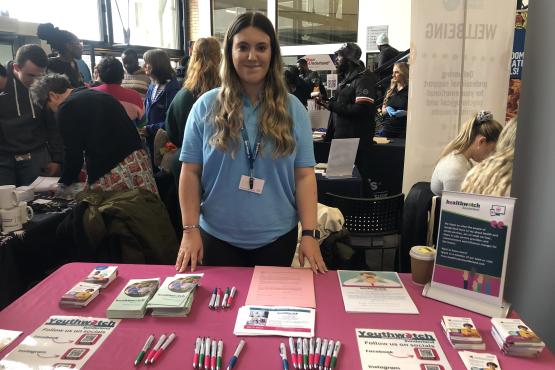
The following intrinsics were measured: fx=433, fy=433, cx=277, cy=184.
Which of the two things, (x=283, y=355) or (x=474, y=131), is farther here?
(x=474, y=131)

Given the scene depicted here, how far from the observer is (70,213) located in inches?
85.8

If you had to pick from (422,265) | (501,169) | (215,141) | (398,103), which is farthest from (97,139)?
(398,103)

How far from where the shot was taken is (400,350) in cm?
95

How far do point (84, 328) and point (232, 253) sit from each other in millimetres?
540

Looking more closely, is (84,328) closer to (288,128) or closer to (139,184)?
(288,128)

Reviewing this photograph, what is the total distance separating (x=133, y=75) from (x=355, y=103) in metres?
2.07

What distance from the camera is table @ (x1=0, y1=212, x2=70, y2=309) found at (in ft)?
6.44

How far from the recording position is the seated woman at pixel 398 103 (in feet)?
14.0

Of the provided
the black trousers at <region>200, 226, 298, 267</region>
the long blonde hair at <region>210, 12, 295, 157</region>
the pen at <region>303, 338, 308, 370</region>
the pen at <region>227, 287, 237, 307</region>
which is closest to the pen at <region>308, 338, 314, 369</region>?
the pen at <region>303, 338, 308, 370</region>

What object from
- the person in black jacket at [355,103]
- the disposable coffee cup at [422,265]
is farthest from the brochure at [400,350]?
the person in black jacket at [355,103]

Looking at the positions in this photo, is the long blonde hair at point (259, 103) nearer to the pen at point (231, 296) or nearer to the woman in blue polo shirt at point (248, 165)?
the woman in blue polo shirt at point (248, 165)

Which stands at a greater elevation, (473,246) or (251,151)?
(251,151)

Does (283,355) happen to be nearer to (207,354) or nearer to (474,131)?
(207,354)

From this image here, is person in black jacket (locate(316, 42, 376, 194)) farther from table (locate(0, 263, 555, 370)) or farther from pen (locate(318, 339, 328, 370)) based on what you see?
pen (locate(318, 339, 328, 370))
